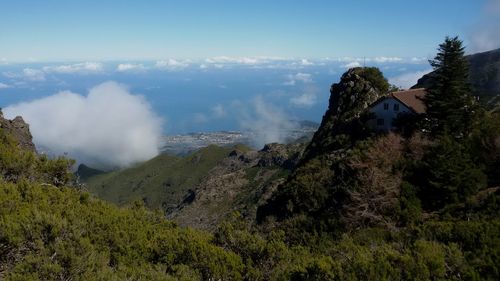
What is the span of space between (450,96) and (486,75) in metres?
79.4

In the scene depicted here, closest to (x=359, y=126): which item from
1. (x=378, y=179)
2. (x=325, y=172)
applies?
(x=325, y=172)

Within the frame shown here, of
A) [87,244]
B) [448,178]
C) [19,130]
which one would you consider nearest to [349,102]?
[448,178]

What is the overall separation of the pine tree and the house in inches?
203

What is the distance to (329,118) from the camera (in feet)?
297

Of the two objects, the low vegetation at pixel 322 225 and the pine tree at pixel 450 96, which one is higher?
the pine tree at pixel 450 96

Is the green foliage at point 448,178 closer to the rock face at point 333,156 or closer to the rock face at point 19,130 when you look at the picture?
the rock face at point 333,156

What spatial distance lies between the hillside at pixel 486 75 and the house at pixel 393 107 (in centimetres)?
3982

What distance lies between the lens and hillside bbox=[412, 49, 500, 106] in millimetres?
103800

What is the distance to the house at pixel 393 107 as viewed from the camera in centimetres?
5962

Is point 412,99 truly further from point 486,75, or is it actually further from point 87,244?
point 486,75

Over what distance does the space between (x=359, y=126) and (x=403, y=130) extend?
10257 millimetres

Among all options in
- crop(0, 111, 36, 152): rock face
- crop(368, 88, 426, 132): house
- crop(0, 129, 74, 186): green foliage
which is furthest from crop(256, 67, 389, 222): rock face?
crop(0, 111, 36, 152): rock face

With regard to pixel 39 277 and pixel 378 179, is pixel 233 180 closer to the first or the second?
pixel 378 179

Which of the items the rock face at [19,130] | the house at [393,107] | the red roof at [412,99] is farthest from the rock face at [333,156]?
the rock face at [19,130]
